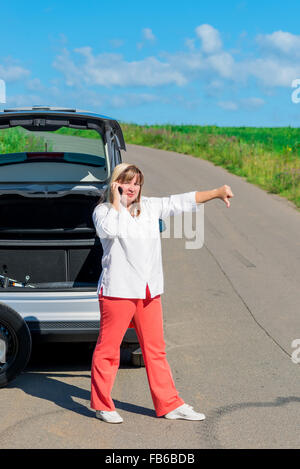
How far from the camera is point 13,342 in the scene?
5531 millimetres

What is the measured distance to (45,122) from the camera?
22.4ft

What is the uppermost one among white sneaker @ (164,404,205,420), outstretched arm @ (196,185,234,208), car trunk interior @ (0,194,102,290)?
outstretched arm @ (196,185,234,208)

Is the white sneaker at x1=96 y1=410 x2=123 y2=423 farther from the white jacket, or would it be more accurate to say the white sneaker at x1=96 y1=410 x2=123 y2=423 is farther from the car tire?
the car tire

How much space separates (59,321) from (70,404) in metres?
0.72

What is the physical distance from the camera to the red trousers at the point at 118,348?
4820mm

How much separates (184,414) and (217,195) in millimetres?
1565

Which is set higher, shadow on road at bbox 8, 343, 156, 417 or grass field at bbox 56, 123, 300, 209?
grass field at bbox 56, 123, 300, 209

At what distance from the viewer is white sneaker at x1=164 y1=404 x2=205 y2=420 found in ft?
15.9

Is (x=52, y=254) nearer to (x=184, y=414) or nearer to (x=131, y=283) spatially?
(x=131, y=283)

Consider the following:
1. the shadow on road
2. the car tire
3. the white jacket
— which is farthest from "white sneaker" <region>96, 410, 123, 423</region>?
the car tire

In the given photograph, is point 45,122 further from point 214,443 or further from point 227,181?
point 227,181

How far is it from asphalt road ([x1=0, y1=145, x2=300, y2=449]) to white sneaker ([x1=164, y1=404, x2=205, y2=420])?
6 cm

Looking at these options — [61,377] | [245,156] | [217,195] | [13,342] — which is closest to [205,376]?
[61,377]
